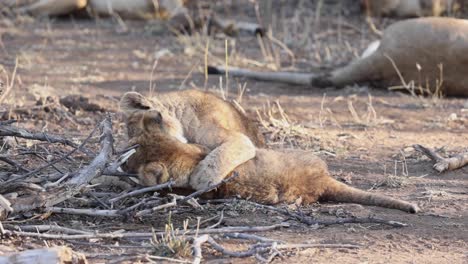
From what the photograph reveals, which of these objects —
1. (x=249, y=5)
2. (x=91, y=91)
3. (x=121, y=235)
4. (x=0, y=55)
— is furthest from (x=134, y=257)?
(x=249, y=5)

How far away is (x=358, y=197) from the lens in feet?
15.1

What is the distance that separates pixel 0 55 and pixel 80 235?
569 cm

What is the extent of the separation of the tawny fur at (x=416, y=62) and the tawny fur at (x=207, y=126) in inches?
120

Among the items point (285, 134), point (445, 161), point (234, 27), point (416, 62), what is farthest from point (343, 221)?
point (234, 27)

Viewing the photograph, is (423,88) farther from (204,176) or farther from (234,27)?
(204,176)

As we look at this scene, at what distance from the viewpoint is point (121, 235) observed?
12.8 feet

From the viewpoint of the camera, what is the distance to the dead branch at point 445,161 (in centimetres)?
543

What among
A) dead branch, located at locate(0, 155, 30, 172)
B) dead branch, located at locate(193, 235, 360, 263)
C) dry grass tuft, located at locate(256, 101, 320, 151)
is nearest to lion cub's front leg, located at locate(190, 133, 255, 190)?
dead branch, located at locate(193, 235, 360, 263)

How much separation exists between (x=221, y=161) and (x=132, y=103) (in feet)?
2.04

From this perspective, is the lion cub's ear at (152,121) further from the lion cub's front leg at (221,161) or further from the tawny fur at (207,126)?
the lion cub's front leg at (221,161)

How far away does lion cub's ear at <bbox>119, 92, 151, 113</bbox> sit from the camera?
4738 millimetres

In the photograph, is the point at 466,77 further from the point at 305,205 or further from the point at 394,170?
the point at 305,205

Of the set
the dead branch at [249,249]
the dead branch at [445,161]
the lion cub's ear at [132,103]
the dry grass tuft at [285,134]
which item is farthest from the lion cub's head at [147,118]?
the dead branch at [445,161]

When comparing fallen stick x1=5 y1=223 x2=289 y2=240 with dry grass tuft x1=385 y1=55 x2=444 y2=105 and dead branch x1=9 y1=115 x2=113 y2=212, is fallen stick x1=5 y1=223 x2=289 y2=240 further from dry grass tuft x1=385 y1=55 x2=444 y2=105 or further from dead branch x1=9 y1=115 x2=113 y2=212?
dry grass tuft x1=385 y1=55 x2=444 y2=105
